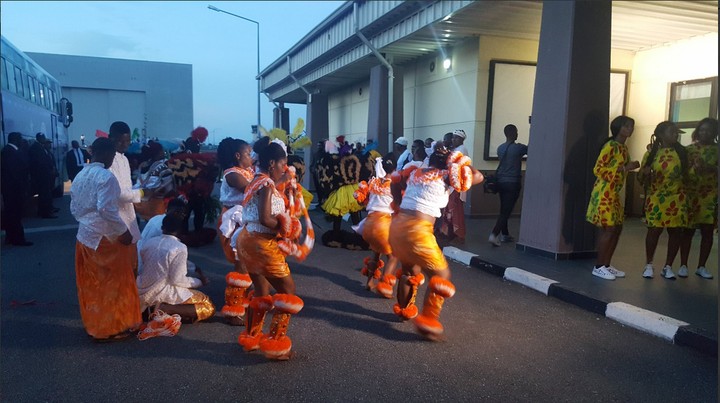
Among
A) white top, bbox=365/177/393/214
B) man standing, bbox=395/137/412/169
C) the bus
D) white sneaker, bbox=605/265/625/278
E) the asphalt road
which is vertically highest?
the bus

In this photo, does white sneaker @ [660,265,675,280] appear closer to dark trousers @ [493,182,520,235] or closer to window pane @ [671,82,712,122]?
dark trousers @ [493,182,520,235]

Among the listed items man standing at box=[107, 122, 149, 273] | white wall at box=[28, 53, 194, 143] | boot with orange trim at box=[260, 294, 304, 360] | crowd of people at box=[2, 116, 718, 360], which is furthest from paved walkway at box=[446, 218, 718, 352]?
white wall at box=[28, 53, 194, 143]

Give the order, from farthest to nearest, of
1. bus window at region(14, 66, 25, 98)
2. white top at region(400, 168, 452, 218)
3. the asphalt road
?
1. bus window at region(14, 66, 25, 98)
2. white top at region(400, 168, 452, 218)
3. the asphalt road

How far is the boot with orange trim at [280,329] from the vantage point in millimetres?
3625

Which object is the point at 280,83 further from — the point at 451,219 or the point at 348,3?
the point at 451,219

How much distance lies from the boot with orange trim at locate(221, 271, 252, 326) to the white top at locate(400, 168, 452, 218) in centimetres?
165

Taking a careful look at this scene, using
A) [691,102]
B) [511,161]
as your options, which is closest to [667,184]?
[511,161]

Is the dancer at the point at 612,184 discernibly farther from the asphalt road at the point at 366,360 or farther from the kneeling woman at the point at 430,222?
the kneeling woman at the point at 430,222

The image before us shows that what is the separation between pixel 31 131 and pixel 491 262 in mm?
12429

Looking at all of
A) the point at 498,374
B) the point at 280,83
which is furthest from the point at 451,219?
the point at 280,83

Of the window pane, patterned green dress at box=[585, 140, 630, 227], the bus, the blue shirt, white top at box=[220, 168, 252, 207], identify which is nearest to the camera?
white top at box=[220, 168, 252, 207]

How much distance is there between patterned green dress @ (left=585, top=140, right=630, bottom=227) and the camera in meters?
5.73

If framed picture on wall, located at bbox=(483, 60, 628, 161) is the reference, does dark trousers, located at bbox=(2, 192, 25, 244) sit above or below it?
below

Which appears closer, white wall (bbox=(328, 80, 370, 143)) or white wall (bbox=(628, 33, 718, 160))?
white wall (bbox=(628, 33, 718, 160))
